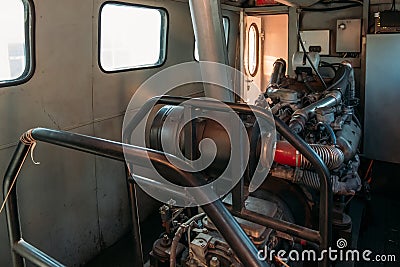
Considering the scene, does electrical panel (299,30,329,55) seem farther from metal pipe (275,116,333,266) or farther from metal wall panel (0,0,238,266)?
metal pipe (275,116,333,266)

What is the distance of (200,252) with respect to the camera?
1527 mm

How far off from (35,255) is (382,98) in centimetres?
333

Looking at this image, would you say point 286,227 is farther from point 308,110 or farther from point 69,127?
point 69,127

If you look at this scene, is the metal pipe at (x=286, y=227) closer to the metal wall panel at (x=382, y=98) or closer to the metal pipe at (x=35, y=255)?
the metal pipe at (x=35, y=255)

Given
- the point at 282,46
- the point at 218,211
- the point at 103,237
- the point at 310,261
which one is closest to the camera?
the point at 218,211

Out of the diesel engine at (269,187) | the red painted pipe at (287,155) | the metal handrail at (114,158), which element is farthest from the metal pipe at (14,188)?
the red painted pipe at (287,155)

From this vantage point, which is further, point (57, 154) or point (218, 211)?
point (57, 154)

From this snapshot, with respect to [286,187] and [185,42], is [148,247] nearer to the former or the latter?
[286,187]

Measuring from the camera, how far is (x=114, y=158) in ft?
3.48

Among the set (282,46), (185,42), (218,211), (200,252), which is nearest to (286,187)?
(200,252)

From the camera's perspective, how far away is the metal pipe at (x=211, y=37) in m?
1.66

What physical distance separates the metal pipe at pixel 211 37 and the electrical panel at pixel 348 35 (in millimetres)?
2583

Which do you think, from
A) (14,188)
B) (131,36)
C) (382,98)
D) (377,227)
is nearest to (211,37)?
(14,188)

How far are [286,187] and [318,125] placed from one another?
1.45 feet
